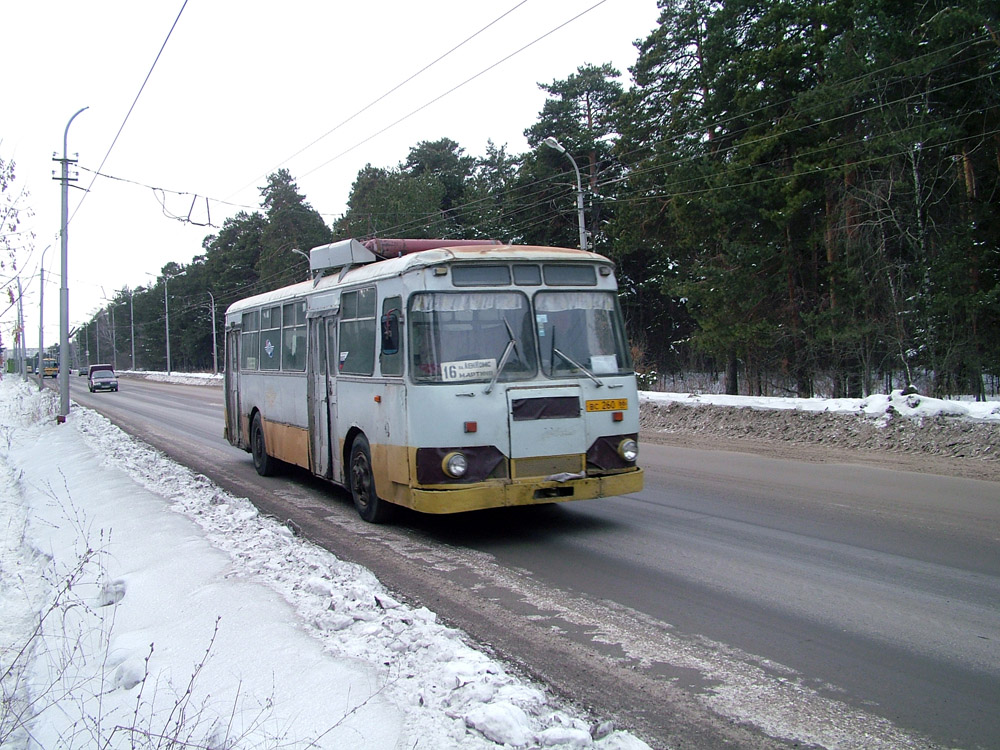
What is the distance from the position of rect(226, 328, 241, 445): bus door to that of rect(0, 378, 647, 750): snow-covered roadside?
6.40 meters

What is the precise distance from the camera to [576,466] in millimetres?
7855

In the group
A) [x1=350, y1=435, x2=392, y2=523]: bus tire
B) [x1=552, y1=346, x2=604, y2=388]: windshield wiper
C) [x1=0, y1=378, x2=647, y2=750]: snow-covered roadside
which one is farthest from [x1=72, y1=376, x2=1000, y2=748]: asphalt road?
[x1=552, y1=346, x2=604, y2=388]: windshield wiper

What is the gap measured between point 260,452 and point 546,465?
733 centimetres

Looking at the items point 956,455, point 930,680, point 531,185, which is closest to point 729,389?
point 531,185

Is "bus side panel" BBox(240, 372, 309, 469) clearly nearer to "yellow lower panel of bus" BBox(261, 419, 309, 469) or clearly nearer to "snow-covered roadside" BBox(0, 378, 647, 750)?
"yellow lower panel of bus" BBox(261, 419, 309, 469)

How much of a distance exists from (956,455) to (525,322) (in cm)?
866

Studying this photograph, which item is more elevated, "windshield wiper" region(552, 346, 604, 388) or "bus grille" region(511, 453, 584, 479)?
"windshield wiper" region(552, 346, 604, 388)

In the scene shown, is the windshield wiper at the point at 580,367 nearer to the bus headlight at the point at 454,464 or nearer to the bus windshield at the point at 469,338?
the bus windshield at the point at 469,338

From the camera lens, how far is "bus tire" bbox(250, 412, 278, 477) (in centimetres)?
1319

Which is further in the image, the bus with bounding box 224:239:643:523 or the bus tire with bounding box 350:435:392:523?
the bus tire with bounding box 350:435:392:523

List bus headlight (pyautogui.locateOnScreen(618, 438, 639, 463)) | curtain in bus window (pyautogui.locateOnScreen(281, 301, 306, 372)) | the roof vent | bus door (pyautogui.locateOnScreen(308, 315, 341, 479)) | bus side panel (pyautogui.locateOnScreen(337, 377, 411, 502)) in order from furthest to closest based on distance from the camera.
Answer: curtain in bus window (pyautogui.locateOnScreen(281, 301, 306, 372)) < bus door (pyautogui.locateOnScreen(308, 315, 341, 479)) < the roof vent < bus headlight (pyautogui.locateOnScreen(618, 438, 639, 463)) < bus side panel (pyautogui.locateOnScreen(337, 377, 411, 502))

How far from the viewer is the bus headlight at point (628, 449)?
8133 mm

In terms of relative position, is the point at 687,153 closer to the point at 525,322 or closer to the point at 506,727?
the point at 525,322

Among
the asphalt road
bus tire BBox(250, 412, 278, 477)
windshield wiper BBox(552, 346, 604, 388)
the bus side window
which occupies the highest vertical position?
the bus side window
